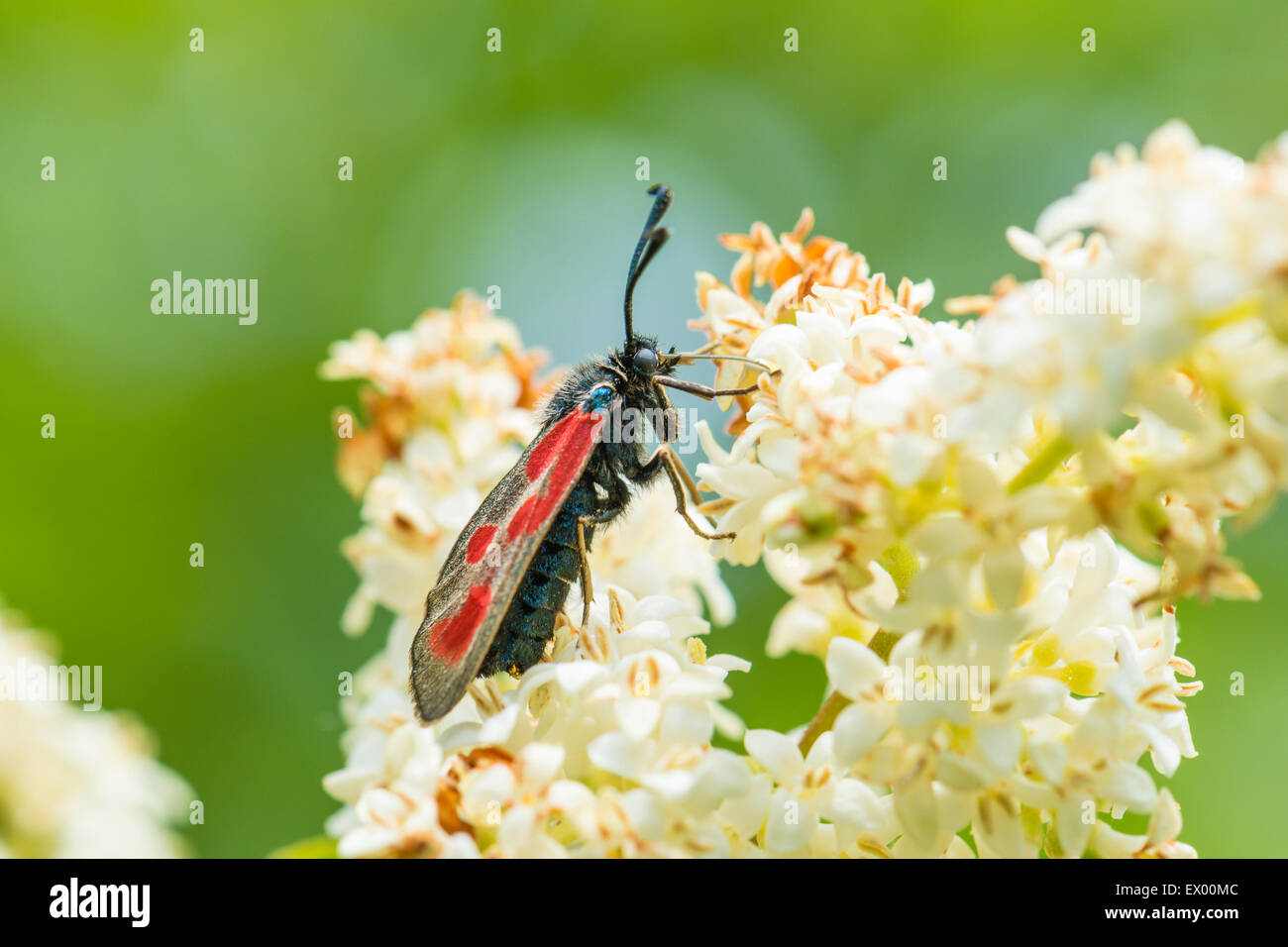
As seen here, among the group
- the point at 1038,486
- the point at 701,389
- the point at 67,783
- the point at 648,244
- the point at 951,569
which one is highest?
the point at 648,244

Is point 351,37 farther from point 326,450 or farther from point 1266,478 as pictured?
point 1266,478

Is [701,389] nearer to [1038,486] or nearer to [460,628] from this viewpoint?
[460,628]

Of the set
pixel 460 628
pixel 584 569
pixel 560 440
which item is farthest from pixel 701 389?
pixel 460 628

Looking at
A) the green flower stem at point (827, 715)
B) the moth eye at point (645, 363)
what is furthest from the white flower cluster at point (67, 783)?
the green flower stem at point (827, 715)

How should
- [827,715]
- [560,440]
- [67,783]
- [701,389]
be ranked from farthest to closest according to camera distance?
1. [67,783]
2. [701,389]
3. [560,440]
4. [827,715]

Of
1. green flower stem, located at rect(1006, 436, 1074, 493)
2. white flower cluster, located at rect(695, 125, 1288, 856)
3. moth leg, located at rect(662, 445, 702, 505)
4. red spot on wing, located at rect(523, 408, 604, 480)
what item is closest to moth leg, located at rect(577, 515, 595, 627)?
red spot on wing, located at rect(523, 408, 604, 480)

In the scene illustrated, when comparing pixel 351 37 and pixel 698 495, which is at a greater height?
pixel 351 37

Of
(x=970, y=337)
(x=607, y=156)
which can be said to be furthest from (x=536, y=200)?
(x=970, y=337)
